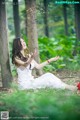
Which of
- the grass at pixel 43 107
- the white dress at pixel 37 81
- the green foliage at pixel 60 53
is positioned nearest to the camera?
the grass at pixel 43 107

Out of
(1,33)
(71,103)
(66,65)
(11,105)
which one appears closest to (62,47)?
(66,65)

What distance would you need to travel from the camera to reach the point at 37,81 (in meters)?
9.66

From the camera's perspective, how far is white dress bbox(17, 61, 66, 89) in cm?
950

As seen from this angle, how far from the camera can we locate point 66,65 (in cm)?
1352

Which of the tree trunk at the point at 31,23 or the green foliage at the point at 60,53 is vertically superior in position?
the tree trunk at the point at 31,23

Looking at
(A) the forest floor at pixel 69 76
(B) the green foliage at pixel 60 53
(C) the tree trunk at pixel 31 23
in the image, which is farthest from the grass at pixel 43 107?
(B) the green foliage at pixel 60 53

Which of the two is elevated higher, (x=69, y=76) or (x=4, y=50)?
(x=4, y=50)

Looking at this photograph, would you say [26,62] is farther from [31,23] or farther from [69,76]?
[69,76]

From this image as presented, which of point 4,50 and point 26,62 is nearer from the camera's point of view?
point 26,62

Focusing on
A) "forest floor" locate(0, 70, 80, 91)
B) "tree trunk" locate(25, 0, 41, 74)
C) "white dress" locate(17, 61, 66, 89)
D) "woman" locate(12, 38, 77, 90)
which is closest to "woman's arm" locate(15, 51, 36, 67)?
"woman" locate(12, 38, 77, 90)

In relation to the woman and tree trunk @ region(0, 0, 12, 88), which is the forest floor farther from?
tree trunk @ region(0, 0, 12, 88)

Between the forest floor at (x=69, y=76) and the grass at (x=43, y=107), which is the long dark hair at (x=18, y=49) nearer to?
the forest floor at (x=69, y=76)

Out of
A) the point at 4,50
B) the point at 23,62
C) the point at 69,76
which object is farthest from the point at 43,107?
the point at 69,76

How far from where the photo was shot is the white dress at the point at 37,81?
950 cm
